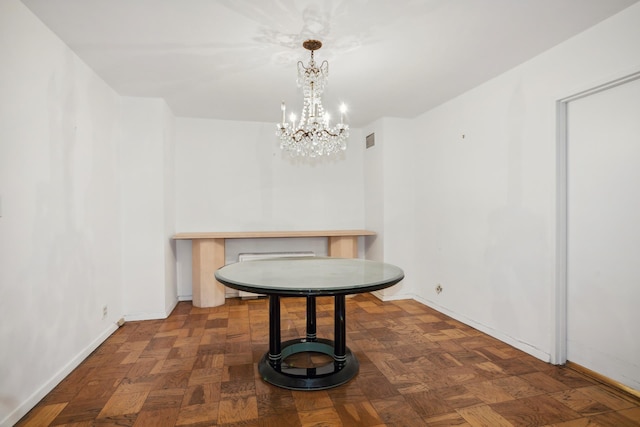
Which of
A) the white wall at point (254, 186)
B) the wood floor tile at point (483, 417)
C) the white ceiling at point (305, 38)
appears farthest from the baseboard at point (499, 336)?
the white ceiling at point (305, 38)

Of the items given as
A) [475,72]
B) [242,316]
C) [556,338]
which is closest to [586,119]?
[475,72]

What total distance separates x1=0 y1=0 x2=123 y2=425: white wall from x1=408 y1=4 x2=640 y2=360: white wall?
3.50 meters

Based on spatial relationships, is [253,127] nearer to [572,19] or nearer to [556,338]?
[572,19]

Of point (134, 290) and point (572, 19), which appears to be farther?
point (134, 290)

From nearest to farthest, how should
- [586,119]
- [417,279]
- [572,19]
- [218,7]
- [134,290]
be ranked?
[218,7], [572,19], [586,119], [134,290], [417,279]

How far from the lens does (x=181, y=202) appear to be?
14.3ft

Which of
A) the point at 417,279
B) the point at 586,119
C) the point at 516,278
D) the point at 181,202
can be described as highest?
the point at 586,119

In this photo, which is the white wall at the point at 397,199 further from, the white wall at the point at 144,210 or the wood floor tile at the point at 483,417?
the white wall at the point at 144,210

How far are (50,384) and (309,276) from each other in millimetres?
1823

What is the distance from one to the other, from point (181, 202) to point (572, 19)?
4274mm

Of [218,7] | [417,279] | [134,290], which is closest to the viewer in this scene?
[218,7]

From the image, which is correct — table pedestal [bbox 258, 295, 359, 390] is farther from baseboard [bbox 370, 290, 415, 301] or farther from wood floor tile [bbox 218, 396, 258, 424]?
baseboard [bbox 370, 290, 415, 301]

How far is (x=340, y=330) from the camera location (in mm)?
2305

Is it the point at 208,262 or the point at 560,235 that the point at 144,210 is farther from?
the point at 560,235
